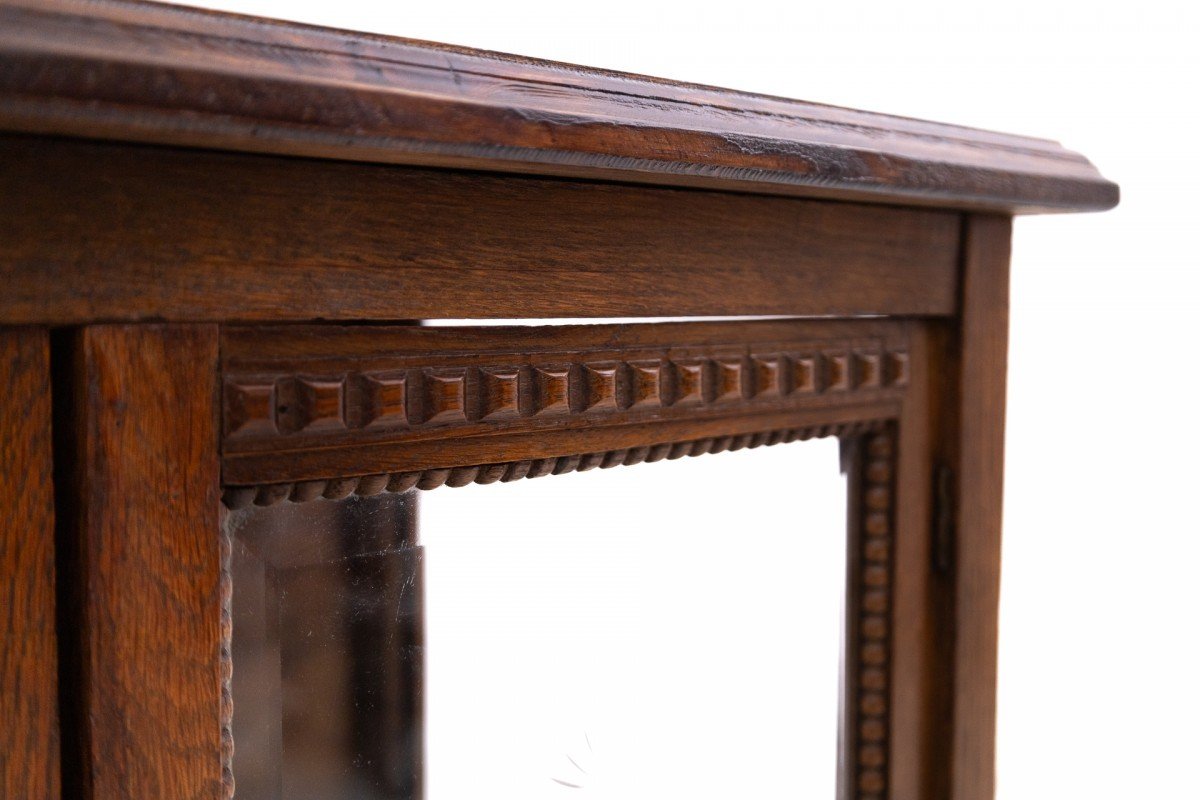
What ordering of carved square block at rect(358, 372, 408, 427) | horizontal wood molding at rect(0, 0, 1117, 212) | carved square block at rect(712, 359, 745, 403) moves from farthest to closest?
carved square block at rect(712, 359, 745, 403)
carved square block at rect(358, 372, 408, 427)
horizontal wood molding at rect(0, 0, 1117, 212)

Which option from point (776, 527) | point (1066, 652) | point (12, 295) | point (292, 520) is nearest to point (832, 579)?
point (776, 527)

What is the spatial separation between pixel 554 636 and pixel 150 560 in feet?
0.60

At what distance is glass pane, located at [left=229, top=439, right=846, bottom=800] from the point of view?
0.41 m

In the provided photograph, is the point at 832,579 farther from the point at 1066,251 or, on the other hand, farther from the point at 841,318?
the point at 1066,251

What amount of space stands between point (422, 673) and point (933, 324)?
325 millimetres

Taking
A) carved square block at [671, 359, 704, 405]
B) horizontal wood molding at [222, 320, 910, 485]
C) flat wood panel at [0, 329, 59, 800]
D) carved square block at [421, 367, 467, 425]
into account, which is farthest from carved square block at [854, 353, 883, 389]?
flat wood panel at [0, 329, 59, 800]

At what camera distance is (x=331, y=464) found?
0.39 meters

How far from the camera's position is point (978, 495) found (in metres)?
0.63

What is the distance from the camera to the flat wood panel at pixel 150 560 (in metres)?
0.34

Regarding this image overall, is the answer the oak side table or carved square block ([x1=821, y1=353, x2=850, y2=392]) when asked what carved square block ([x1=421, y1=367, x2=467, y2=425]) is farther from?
carved square block ([x1=821, y1=353, x2=850, y2=392])

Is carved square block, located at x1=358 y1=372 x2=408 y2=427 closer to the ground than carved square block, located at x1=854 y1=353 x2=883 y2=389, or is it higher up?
closer to the ground

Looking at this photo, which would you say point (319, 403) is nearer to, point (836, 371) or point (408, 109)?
point (408, 109)

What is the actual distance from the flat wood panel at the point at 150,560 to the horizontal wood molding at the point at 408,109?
0.07m

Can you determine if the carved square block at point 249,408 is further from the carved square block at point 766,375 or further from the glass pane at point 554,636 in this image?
the carved square block at point 766,375
